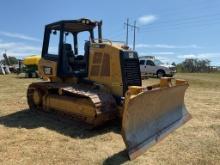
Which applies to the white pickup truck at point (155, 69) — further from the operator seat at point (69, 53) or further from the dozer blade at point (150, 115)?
the dozer blade at point (150, 115)

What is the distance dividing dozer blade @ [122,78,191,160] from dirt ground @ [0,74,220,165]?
7.7 inches

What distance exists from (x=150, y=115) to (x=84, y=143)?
4.94 ft

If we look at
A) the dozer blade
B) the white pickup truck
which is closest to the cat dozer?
the dozer blade

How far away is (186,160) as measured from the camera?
6285mm

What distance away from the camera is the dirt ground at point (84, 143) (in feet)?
20.6

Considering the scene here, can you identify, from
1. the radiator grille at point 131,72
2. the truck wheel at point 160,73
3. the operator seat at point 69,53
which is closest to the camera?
the radiator grille at point 131,72

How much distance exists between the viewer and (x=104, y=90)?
29.1ft

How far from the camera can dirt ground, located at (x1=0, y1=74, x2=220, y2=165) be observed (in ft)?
20.6

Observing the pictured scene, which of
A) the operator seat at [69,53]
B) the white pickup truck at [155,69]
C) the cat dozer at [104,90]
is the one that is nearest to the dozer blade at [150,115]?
the cat dozer at [104,90]

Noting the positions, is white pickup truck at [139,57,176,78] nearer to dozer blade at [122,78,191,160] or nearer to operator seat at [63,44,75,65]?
operator seat at [63,44,75,65]

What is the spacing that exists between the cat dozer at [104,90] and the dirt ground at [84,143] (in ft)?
0.88

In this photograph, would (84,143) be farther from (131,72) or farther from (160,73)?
(160,73)

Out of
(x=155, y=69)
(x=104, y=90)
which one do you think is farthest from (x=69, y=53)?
(x=155, y=69)

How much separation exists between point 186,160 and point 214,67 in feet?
205
